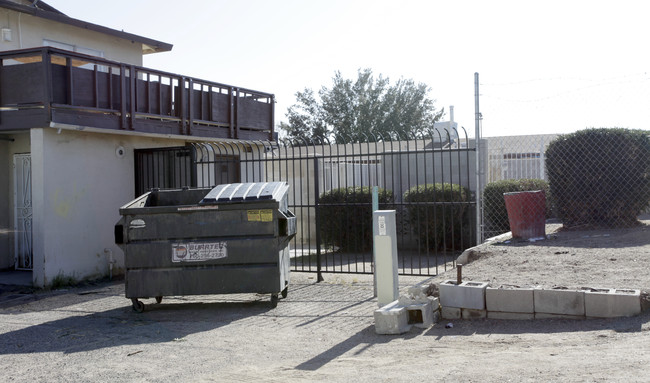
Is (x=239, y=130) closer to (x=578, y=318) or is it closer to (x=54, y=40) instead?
(x=54, y=40)

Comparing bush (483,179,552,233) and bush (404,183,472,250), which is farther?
bush (483,179,552,233)

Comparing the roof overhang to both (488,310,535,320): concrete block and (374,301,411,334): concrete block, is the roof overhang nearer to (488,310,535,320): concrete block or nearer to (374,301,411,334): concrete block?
(374,301,411,334): concrete block

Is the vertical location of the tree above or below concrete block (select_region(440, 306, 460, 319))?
above

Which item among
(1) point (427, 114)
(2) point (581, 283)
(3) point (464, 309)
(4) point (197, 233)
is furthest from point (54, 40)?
(1) point (427, 114)

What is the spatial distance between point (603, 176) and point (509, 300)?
19.3 feet

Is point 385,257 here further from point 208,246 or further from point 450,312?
point 208,246

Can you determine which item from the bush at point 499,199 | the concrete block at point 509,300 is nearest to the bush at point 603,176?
the bush at point 499,199

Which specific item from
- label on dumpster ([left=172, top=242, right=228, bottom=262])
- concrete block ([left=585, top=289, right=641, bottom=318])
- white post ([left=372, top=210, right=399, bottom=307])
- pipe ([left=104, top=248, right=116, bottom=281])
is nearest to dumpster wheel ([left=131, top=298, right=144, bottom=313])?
label on dumpster ([left=172, top=242, right=228, bottom=262])

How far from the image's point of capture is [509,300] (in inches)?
270

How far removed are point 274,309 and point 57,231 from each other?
471 centimetres

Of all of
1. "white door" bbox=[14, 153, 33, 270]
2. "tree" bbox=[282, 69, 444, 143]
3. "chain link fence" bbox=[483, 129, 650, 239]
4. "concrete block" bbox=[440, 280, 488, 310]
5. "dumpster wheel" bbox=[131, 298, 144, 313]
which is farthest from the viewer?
"tree" bbox=[282, 69, 444, 143]

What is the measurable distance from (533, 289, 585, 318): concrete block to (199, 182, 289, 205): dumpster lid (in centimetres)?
352

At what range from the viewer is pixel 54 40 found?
13.5 m

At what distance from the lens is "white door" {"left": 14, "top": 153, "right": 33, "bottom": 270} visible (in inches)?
480
